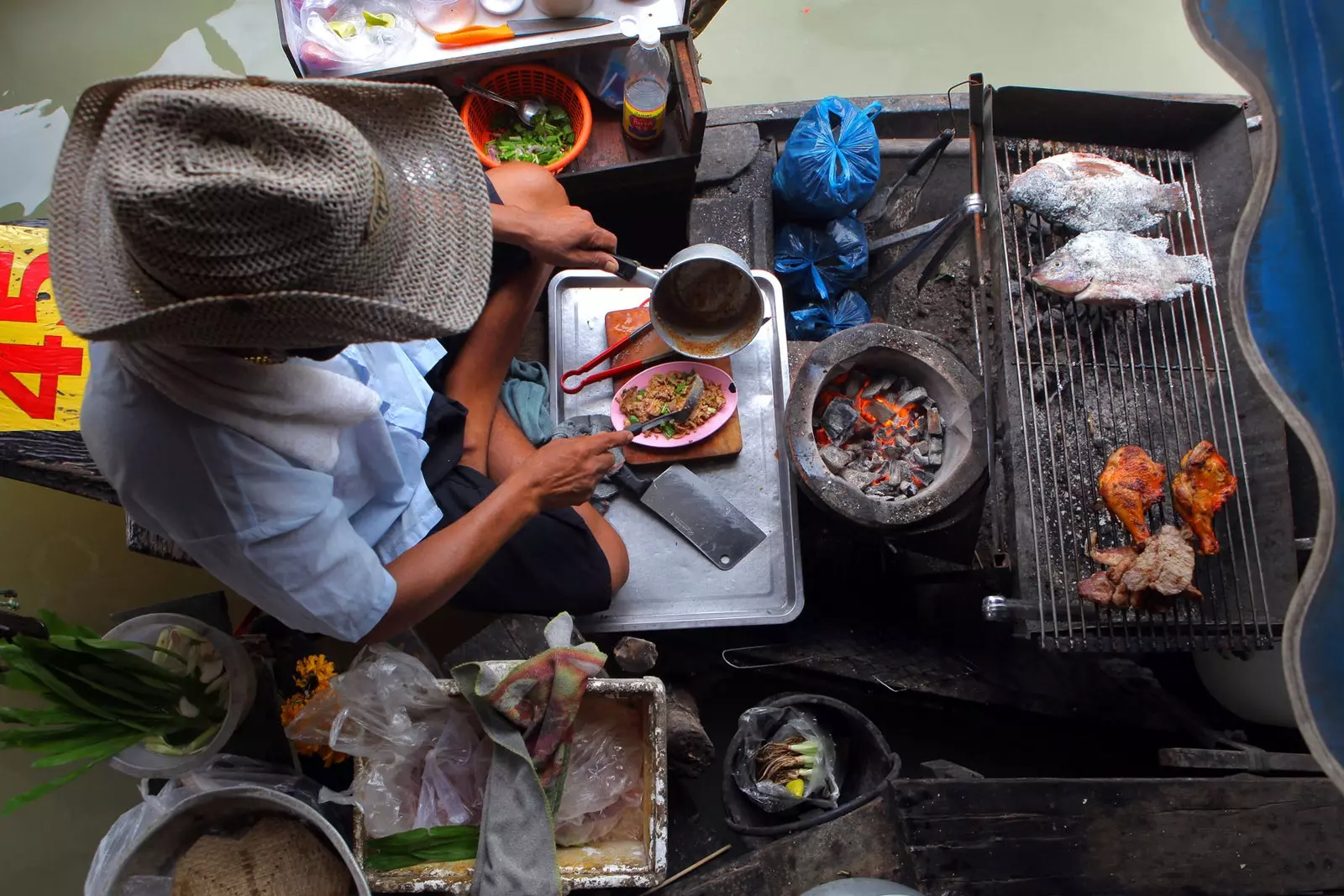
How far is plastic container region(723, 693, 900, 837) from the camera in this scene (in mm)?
2316

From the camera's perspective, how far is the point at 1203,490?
2.09 meters

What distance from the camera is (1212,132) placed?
2428mm

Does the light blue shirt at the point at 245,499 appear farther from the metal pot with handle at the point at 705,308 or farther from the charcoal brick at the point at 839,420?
the charcoal brick at the point at 839,420

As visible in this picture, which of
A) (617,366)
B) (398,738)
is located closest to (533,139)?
(617,366)

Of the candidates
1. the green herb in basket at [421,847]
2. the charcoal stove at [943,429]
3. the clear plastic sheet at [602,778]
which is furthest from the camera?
the charcoal stove at [943,429]

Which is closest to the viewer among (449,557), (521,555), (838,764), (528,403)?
(449,557)

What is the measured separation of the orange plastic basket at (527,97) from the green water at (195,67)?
5.50ft

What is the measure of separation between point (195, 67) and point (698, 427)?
135 inches

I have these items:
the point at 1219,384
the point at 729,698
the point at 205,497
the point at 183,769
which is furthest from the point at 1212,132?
the point at 183,769

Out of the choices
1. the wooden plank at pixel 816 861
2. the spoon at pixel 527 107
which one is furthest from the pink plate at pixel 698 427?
the wooden plank at pixel 816 861

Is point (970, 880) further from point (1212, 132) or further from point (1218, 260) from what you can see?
point (1212, 132)

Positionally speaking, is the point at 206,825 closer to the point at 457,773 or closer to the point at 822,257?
the point at 457,773

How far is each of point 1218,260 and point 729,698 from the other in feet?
7.21

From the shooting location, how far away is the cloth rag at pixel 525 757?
6.44ft
